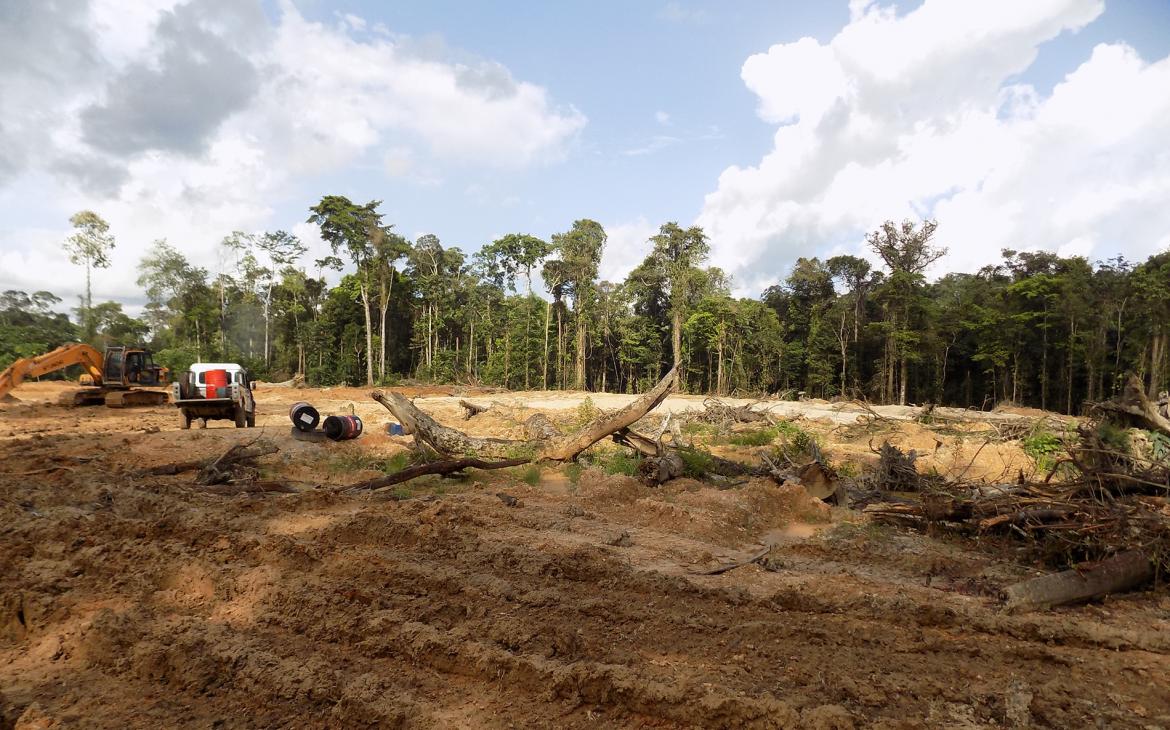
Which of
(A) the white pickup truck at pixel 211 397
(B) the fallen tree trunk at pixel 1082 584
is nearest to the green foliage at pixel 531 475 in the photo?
(B) the fallen tree trunk at pixel 1082 584

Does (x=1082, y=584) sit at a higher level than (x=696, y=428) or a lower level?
higher

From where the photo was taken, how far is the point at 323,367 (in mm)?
42156

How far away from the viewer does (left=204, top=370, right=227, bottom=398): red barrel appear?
504 inches

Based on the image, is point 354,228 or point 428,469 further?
point 354,228

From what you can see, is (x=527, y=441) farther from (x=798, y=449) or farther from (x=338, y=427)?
(x=798, y=449)

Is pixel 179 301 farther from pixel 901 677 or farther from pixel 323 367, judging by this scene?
pixel 901 677

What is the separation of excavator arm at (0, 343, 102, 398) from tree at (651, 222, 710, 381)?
27733 mm

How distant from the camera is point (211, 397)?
42.1 ft

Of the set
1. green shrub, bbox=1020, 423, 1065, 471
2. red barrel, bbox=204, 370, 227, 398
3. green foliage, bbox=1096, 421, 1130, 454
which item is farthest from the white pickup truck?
green shrub, bbox=1020, 423, 1065, 471

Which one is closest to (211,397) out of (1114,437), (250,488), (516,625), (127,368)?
(250,488)

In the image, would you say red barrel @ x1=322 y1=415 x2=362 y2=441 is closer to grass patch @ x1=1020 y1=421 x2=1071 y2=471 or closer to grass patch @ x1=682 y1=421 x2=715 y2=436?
grass patch @ x1=682 y1=421 x2=715 y2=436

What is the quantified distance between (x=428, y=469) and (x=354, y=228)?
104ft

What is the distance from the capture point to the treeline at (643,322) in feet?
105

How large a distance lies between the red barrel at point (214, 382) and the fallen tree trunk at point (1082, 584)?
14.4 m
